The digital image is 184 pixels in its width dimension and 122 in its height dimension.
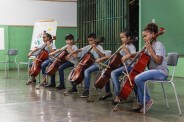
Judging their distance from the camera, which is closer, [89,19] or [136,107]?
[136,107]

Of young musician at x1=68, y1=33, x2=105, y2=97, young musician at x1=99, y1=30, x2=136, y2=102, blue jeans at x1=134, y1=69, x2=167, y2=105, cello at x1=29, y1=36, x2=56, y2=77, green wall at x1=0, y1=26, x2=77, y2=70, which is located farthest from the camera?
green wall at x1=0, y1=26, x2=77, y2=70

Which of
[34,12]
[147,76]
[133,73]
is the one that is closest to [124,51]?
[133,73]

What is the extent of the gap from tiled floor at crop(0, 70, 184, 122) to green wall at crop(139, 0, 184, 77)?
14.4 feet

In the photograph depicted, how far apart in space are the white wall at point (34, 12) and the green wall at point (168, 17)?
11.7ft

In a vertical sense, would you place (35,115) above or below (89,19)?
below

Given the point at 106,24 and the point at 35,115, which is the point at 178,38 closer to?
the point at 106,24

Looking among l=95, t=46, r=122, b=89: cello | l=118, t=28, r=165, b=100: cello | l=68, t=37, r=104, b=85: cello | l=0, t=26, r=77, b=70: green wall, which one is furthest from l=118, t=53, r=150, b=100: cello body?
l=0, t=26, r=77, b=70: green wall

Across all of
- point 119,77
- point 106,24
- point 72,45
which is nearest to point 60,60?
point 72,45

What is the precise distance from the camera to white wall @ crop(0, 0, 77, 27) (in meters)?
11.9

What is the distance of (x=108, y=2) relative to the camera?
425 inches

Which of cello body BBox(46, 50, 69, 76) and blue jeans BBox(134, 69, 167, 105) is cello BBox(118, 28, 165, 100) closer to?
blue jeans BBox(134, 69, 167, 105)

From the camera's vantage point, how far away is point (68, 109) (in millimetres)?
4801

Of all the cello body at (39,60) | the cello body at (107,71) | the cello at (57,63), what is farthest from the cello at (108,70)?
the cello body at (39,60)

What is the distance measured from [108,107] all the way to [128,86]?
2.00 ft
